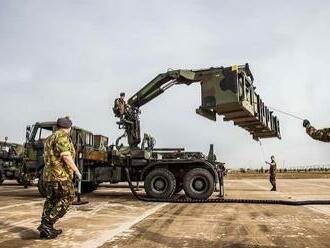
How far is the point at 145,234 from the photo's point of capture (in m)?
5.67

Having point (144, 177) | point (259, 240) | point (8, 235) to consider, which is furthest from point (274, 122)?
point (8, 235)

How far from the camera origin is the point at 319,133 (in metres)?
5.69

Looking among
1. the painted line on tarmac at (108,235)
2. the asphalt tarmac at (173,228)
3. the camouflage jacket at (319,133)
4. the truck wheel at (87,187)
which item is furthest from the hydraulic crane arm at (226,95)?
the camouflage jacket at (319,133)

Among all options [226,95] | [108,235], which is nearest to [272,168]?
[226,95]

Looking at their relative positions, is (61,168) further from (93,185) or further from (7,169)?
(7,169)

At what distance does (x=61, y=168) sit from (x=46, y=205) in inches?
20.2

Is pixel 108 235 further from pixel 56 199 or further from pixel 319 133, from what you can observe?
pixel 319 133

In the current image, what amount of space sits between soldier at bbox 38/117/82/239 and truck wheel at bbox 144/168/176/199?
21.5 feet

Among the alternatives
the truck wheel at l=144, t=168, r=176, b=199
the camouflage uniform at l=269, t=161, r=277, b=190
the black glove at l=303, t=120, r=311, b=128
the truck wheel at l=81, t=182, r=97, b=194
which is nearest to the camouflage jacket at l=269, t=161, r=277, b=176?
the camouflage uniform at l=269, t=161, r=277, b=190

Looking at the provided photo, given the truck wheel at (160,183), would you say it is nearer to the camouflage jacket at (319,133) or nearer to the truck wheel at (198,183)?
the truck wheel at (198,183)

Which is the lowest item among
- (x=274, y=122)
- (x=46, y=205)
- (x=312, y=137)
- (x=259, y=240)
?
(x=259, y=240)

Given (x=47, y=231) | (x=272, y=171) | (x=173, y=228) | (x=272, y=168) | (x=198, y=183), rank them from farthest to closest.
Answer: (x=272, y=168) → (x=272, y=171) → (x=198, y=183) → (x=173, y=228) → (x=47, y=231)

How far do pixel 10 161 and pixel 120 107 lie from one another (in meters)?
10.6

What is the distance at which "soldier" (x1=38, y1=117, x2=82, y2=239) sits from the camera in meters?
5.44
